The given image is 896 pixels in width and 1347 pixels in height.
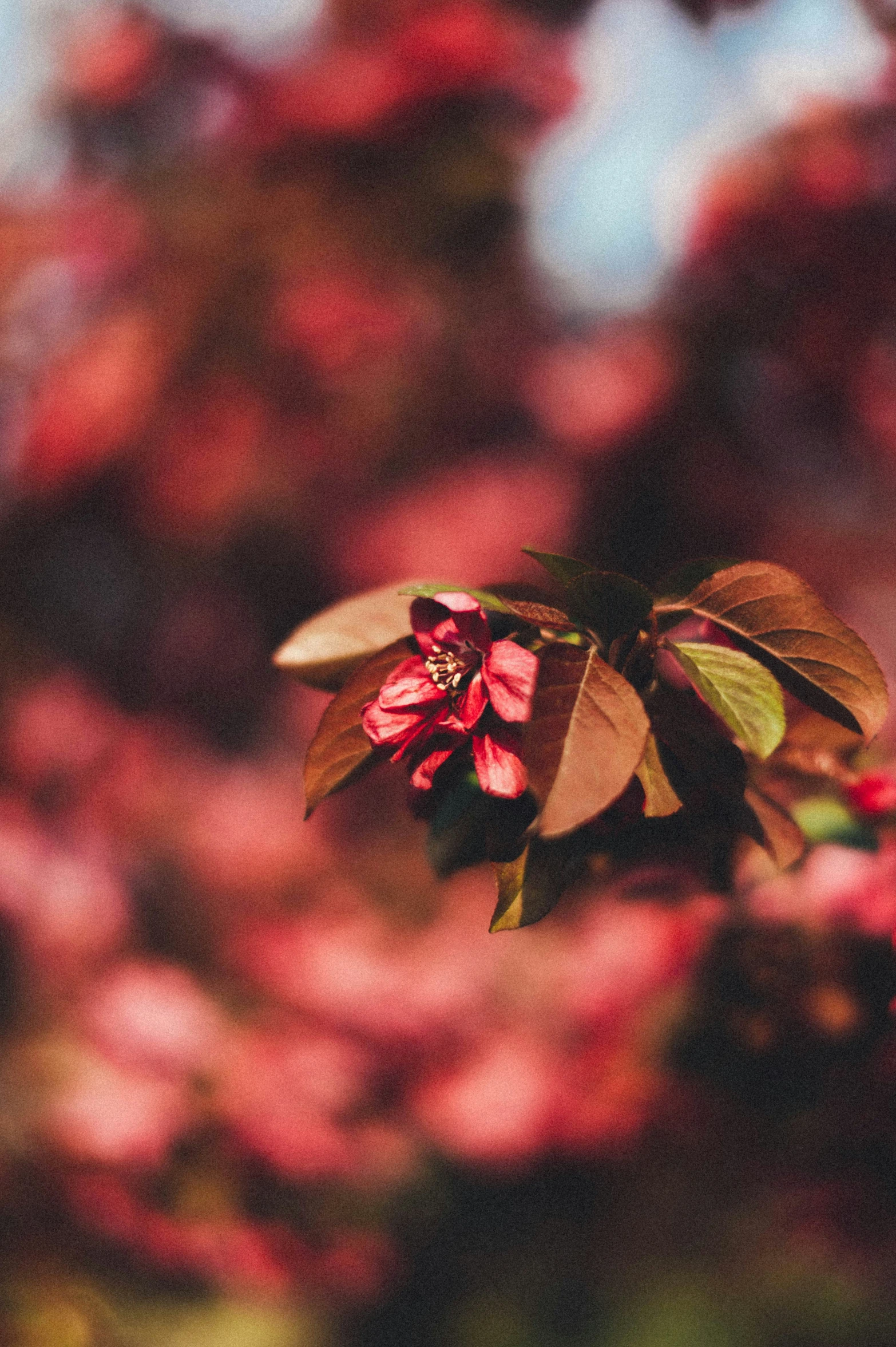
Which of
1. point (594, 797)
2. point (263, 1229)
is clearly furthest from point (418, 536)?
point (594, 797)

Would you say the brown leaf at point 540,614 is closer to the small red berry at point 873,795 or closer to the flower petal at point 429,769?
the flower petal at point 429,769

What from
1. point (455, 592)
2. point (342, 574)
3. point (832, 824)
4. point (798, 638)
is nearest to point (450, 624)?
point (455, 592)

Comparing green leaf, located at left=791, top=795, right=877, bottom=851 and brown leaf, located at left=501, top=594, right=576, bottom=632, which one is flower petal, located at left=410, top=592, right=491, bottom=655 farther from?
green leaf, located at left=791, top=795, right=877, bottom=851

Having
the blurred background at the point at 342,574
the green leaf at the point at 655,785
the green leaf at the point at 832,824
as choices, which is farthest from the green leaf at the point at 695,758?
the blurred background at the point at 342,574

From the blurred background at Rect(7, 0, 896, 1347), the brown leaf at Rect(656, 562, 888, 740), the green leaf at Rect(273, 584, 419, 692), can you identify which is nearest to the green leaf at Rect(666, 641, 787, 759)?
the brown leaf at Rect(656, 562, 888, 740)

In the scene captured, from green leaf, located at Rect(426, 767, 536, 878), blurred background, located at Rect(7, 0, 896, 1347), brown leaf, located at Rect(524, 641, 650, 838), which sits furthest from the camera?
blurred background, located at Rect(7, 0, 896, 1347)

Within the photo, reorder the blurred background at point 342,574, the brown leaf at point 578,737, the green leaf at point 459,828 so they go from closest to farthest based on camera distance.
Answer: the brown leaf at point 578,737, the green leaf at point 459,828, the blurred background at point 342,574

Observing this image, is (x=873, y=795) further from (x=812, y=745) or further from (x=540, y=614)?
(x=540, y=614)
